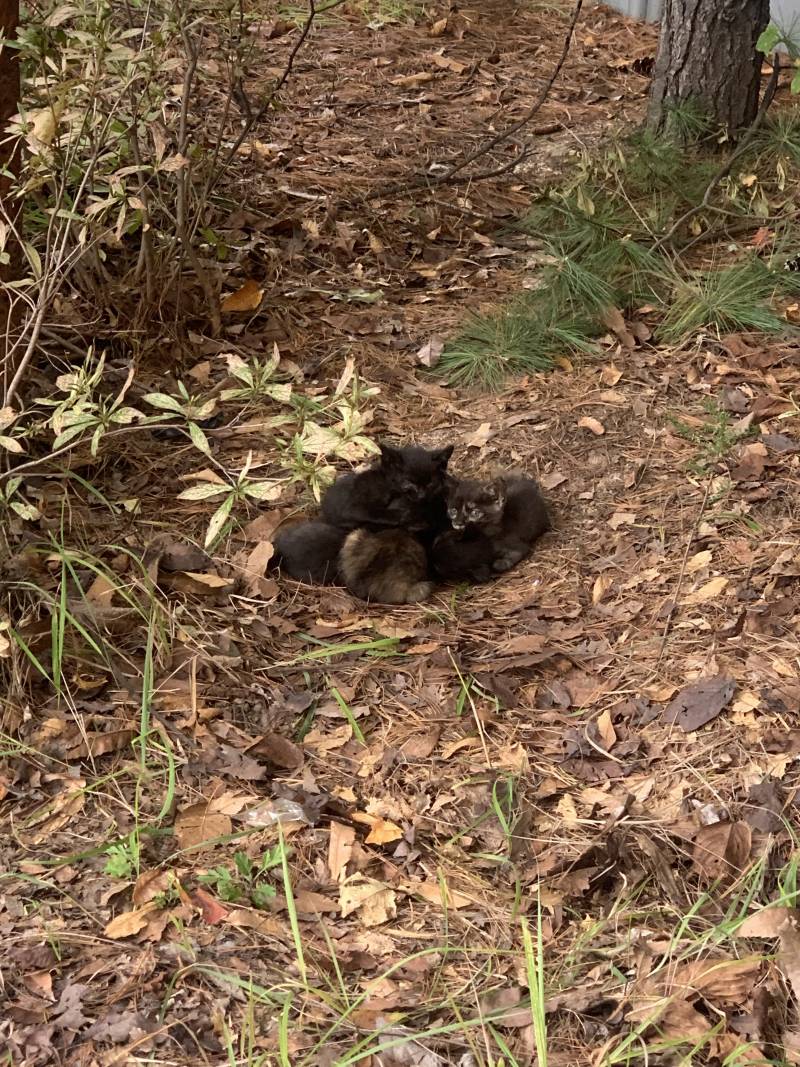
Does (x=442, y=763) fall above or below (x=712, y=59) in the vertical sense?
below

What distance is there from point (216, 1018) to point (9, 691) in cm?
126

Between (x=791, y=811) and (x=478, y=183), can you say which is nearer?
(x=791, y=811)

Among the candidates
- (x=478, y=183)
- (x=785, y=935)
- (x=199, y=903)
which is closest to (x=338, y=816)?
(x=199, y=903)

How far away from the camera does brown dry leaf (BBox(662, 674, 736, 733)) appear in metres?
3.25

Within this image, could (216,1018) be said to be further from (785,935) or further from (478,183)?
(478,183)

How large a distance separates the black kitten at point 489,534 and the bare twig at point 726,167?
196 centimetres

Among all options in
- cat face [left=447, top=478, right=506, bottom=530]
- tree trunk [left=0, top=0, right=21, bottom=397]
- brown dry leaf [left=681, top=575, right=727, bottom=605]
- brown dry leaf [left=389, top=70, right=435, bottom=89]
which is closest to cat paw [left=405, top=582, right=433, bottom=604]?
cat face [left=447, top=478, right=506, bottom=530]

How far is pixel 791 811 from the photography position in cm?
291

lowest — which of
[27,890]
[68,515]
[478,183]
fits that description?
[27,890]

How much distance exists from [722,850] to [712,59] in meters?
4.66

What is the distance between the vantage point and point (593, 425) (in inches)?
182

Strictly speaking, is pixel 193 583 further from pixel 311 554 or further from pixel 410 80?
pixel 410 80

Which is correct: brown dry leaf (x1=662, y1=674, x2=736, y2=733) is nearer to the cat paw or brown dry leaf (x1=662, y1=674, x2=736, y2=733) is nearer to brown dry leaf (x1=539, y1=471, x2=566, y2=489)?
the cat paw

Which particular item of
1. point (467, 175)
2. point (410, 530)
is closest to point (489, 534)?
point (410, 530)
